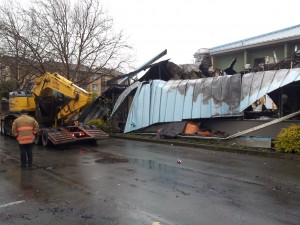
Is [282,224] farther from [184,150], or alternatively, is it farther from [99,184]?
[184,150]

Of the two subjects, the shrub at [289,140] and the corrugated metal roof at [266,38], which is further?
the corrugated metal roof at [266,38]

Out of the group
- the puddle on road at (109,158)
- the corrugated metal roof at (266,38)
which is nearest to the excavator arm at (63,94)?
the puddle on road at (109,158)

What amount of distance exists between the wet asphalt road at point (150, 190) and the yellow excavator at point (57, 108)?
7.82 ft

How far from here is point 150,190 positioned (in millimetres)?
7020

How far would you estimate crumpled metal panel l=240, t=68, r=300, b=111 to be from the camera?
12.4m

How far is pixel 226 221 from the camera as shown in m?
5.18

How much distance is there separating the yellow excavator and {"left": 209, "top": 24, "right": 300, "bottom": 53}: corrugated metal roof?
1181 centimetres

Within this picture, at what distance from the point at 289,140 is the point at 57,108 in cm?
996

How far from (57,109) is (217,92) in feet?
23.8

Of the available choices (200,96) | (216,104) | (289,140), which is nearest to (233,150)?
(289,140)

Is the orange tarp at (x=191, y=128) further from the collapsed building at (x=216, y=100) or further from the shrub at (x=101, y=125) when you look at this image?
the shrub at (x=101, y=125)

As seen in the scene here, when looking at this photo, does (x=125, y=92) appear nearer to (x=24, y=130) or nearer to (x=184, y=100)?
(x=184, y=100)

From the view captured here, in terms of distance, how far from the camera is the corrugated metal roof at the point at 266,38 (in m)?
20.0

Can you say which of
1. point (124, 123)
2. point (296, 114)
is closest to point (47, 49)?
point (124, 123)
